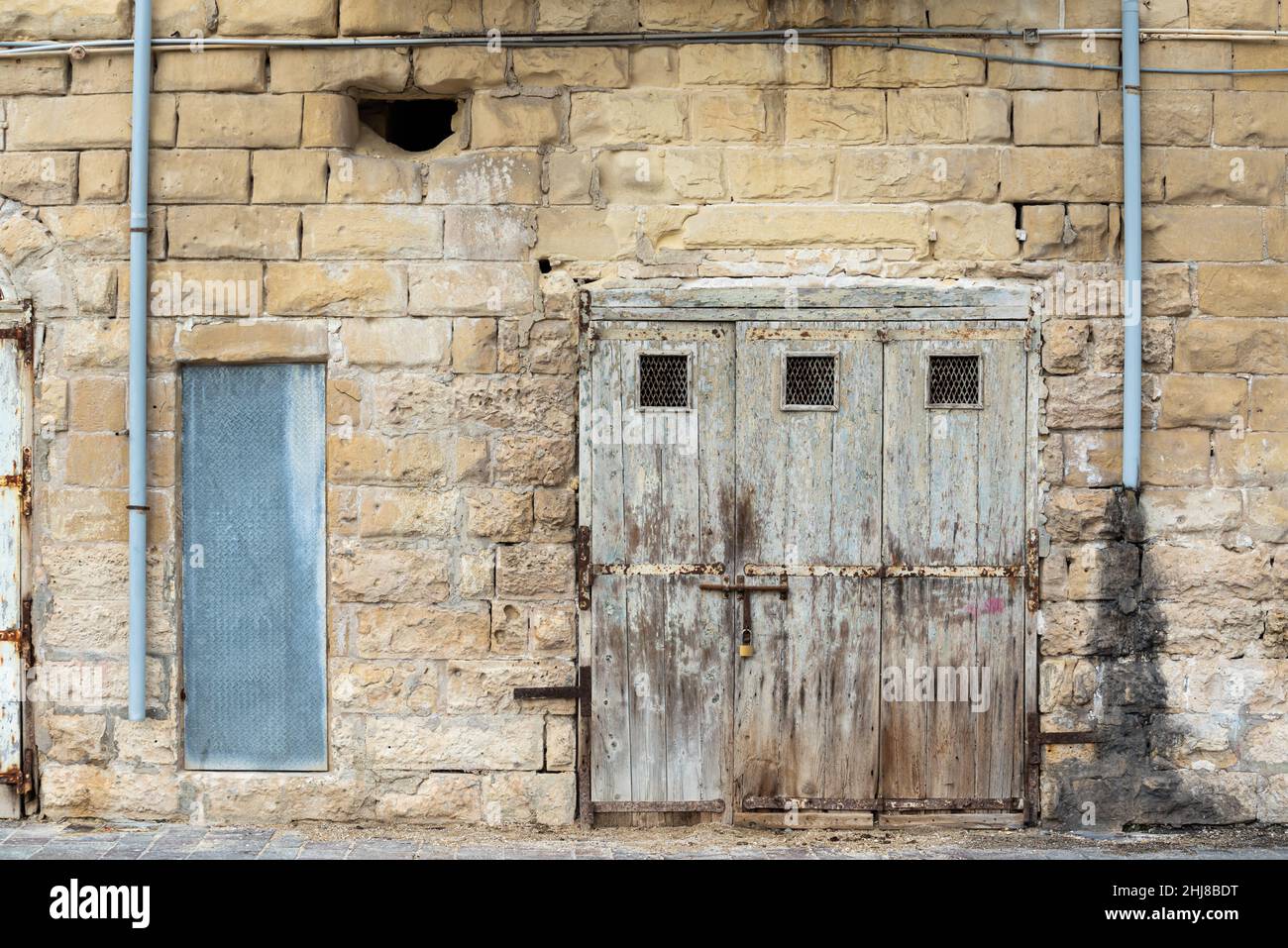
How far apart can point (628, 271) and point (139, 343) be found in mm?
2175

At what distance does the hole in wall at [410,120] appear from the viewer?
5.63 meters

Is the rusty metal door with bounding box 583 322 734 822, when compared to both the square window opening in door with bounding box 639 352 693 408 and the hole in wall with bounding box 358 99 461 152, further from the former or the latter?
the hole in wall with bounding box 358 99 461 152

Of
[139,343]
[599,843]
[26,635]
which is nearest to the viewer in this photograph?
[599,843]

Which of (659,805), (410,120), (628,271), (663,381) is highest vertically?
(410,120)

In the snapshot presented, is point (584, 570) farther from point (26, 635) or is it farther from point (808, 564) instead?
point (26, 635)

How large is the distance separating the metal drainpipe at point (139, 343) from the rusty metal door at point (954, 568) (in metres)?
3.27

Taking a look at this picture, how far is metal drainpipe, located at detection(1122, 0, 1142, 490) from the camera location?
5.31 m

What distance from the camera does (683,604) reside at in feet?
17.8

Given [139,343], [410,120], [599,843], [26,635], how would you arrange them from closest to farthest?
[599,843]
[139,343]
[26,635]
[410,120]

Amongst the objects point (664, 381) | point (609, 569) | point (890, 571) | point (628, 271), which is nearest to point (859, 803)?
point (890, 571)

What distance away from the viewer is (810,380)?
5418 mm

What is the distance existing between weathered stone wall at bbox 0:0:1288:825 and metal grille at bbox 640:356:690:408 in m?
0.33

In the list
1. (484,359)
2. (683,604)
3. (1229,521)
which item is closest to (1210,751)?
(1229,521)

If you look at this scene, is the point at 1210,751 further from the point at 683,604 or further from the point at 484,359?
the point at 484,359
